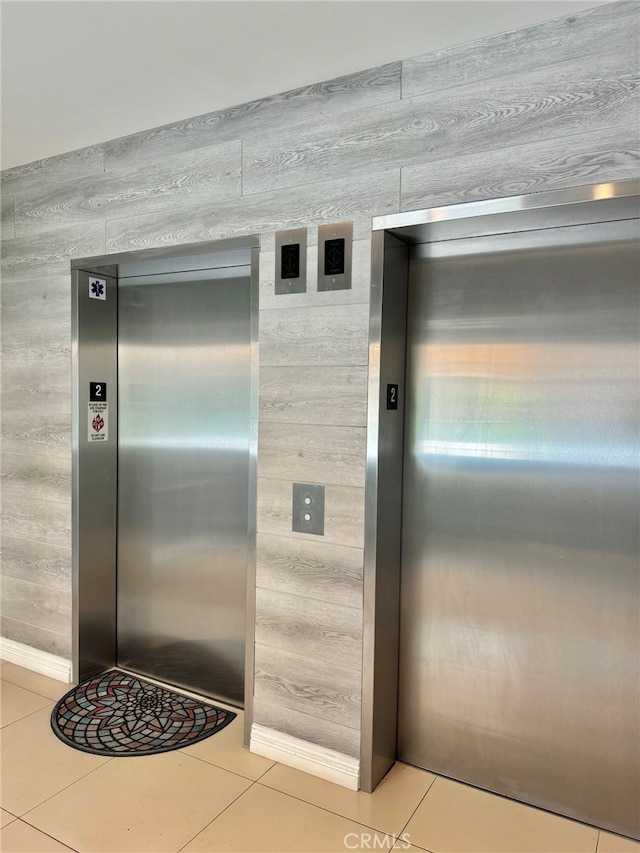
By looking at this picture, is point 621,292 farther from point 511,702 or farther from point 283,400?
point 511,702

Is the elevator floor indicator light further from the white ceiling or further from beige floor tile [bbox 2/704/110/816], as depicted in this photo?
beige floor tile [bbox 2/704/110/816]

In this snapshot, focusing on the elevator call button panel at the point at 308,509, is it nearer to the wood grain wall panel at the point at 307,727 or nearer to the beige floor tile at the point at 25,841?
the wood grain wall panel at the point at 307,727

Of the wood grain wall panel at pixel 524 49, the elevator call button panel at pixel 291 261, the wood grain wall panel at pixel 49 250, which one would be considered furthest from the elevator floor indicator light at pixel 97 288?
the wood grain wall panel at pixel 524 49

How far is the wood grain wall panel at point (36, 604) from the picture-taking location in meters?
3.06

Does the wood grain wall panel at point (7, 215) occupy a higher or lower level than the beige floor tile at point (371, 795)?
higher

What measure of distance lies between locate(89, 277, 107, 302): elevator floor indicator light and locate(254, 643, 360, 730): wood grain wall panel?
6.15ft

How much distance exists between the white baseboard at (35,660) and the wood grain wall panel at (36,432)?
41.1 inches

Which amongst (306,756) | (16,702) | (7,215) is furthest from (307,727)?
(7,215)

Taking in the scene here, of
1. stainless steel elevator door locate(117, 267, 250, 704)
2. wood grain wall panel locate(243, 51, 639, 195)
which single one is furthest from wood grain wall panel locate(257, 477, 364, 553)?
wood grain wall panel locate(243, 51, 639, 195)

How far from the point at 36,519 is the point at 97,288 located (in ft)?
4.07

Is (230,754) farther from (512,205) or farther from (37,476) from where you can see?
(512,205)

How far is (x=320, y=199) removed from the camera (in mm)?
2254

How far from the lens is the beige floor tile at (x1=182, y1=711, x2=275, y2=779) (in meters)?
2.34

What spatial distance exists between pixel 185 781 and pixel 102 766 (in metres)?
0.35
